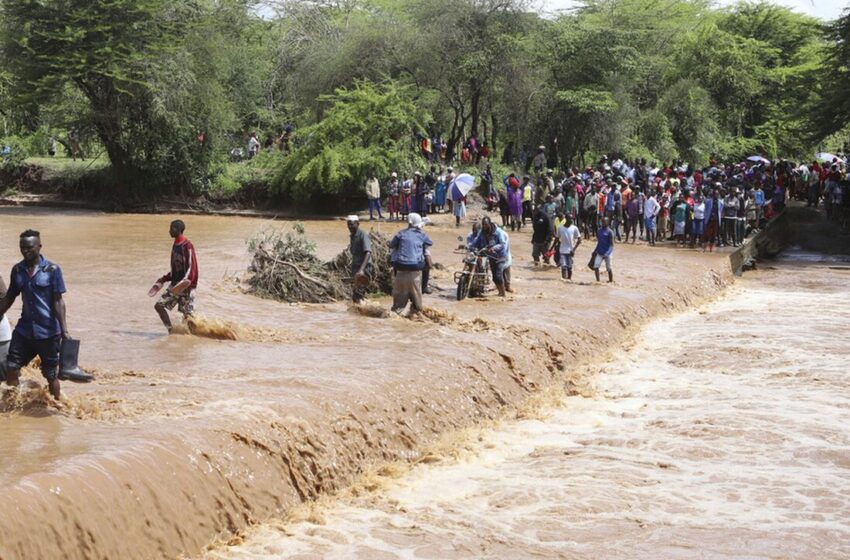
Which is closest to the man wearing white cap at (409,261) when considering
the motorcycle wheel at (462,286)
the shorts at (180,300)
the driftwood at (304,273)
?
the driftwood at (304,273)

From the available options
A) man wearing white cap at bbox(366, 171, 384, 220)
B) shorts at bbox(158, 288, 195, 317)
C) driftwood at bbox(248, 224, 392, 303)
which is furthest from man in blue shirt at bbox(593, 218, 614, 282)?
man wearing white cap at bbox(366, 171, 384, 220)

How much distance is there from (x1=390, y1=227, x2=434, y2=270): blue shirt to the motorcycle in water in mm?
2868

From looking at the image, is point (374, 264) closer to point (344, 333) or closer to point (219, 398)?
point (344, 333)

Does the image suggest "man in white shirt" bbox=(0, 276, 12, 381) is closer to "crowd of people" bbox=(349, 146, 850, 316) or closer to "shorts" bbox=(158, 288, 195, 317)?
"shorts" bbox=(158, 288, 195, 317)

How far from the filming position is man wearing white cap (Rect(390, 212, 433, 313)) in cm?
→ 1491

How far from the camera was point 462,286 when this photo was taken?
17.8 m

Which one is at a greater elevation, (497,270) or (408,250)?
(408,250)

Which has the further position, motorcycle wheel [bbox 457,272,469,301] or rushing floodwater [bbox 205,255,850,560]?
motorcycle wheel [bbox 457,272,469,301]

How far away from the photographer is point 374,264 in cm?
1825

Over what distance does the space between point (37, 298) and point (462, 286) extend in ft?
32.6

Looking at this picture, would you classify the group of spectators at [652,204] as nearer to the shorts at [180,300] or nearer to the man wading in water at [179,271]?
the shorts at [180,300]

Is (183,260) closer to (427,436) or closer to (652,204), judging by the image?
(427,436)

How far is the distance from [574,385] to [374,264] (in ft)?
16.6

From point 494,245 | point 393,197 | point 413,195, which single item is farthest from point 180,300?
point 413,195
